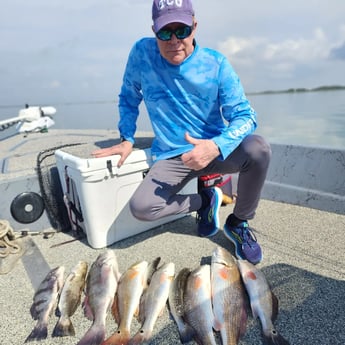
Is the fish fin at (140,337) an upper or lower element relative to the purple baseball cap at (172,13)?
lower

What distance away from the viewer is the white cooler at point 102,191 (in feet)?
7.38

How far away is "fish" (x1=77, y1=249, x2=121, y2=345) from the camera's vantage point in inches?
62.1

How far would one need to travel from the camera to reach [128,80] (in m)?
2.53

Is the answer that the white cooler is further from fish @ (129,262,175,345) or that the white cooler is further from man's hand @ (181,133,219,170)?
fish @ (129,262,175,345)

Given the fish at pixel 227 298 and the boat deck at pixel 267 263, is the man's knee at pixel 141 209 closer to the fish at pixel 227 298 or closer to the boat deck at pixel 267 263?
the boat deck at pixel 267 263

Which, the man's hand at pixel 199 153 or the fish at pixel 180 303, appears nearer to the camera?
the fish at pixel 180 303

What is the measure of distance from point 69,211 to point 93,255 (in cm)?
46

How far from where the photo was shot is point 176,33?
2.11 metres

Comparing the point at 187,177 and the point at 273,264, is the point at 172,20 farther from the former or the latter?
the point at 273,264

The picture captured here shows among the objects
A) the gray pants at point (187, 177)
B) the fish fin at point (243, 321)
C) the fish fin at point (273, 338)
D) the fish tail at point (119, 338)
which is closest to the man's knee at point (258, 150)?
the gray pants at point (187, 177)

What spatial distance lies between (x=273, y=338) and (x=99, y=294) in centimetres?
101

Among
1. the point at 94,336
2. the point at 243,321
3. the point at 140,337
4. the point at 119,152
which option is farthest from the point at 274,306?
the point at 119,152

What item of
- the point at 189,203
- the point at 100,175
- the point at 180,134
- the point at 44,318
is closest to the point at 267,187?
the point at 189,203

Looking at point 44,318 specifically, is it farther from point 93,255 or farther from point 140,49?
point 140,49
